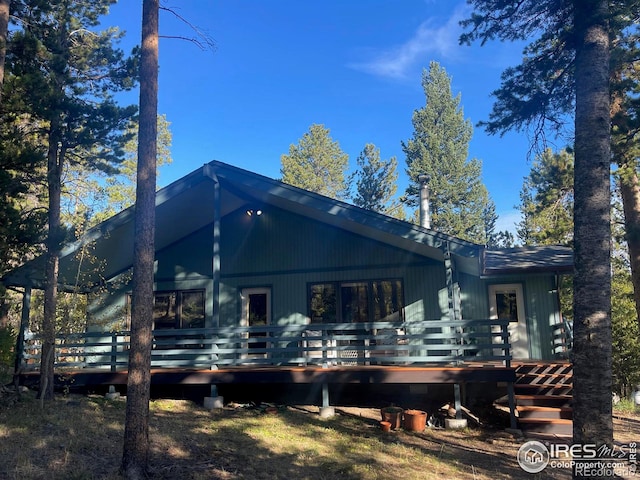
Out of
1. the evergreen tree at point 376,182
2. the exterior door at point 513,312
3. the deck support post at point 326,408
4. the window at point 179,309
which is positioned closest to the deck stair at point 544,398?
the exterior door at point 513,312

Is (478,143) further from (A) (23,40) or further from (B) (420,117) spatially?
(A) (23,40)

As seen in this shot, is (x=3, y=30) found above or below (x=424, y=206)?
above

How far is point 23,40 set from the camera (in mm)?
9320

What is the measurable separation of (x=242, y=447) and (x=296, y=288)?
228 inches

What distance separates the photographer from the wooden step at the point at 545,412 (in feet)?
26.8

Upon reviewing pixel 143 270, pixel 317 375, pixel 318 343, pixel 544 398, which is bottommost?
pixel 544 398

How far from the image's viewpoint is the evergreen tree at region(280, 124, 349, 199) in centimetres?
3625

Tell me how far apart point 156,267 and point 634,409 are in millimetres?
13063

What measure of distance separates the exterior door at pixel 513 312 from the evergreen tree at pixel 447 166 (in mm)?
19686

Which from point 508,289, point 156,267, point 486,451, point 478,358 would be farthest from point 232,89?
point 486,451

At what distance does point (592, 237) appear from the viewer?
18.1 feet

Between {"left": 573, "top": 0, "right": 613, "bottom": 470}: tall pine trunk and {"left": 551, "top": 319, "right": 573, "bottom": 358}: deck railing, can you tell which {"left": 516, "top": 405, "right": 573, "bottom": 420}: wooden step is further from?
{"left": 551, "top": 319, "right": 573, "bottom": 358}: deck railing

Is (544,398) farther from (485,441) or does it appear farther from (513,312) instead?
(513,312)

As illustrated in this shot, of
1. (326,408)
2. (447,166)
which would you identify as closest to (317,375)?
(326,408)
